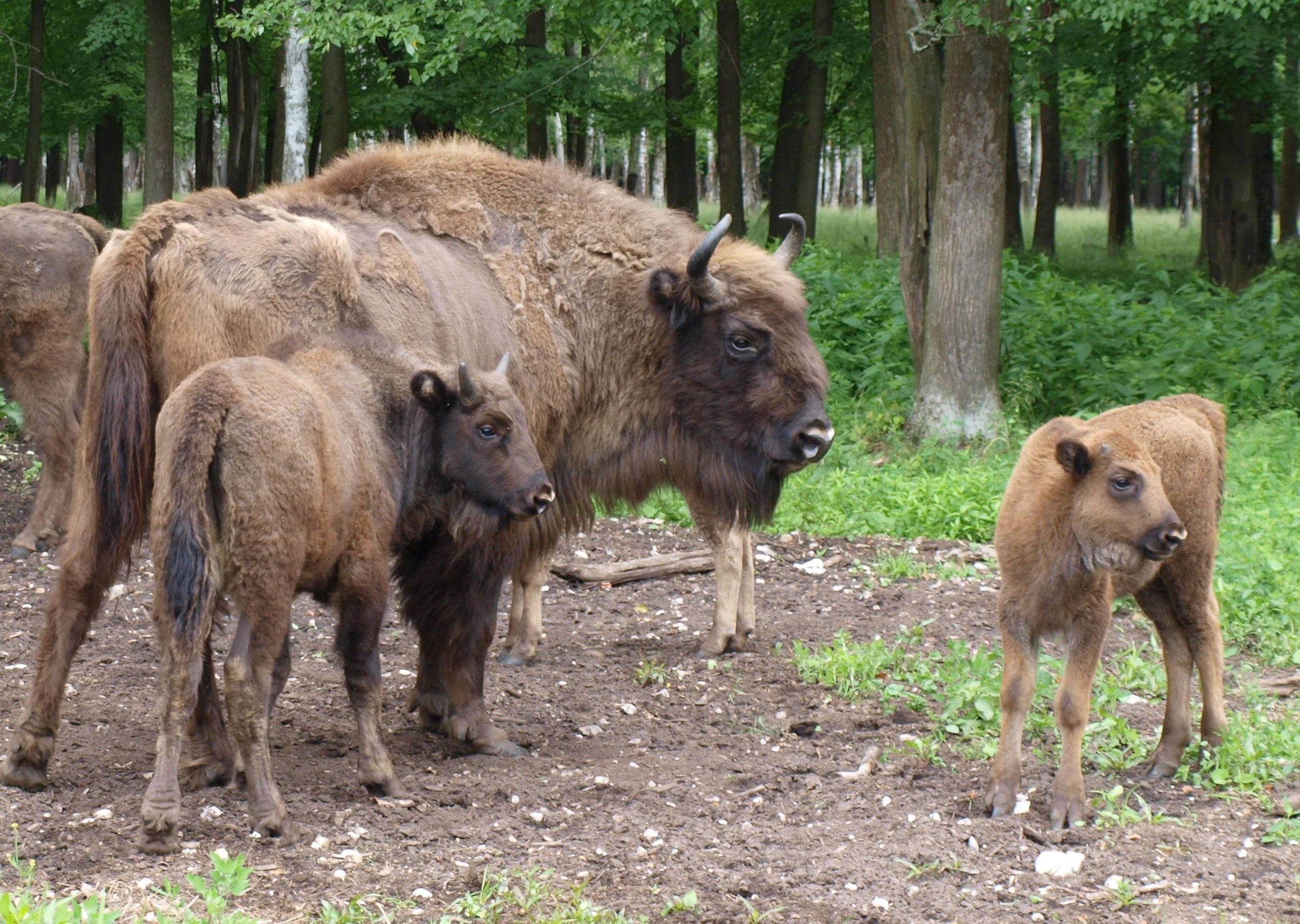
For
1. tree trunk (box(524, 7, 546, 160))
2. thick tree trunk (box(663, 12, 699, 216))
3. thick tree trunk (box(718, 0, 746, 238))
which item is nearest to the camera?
thick tree trunk (box(718, 0, 746, 238))

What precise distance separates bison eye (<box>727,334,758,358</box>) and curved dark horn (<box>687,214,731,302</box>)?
218 mm

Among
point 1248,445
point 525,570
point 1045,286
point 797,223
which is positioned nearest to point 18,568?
point 525,570

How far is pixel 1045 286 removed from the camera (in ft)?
46.0

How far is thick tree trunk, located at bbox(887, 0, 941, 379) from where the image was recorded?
11.3 meters

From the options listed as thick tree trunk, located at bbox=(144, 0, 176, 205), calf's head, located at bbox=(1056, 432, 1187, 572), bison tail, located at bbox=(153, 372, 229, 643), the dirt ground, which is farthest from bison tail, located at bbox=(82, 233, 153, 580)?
thick tree trunk, located at bbox=(144, 0, 176, 205)

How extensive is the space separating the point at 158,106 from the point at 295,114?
5.18 meters

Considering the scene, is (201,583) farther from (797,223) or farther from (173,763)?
(797,223)

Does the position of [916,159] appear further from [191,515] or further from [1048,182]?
[1048,182]

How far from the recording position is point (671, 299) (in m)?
→ 6.12

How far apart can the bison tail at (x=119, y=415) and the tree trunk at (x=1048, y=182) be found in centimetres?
1993

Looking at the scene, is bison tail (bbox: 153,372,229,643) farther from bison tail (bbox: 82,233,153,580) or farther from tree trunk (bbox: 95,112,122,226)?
tree trunk (bbox: 95,112,122,226)

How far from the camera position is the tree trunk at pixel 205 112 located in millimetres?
24609

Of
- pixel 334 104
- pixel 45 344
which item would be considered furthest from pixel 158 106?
pixel 45 344

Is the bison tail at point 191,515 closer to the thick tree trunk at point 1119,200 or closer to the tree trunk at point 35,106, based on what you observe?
the tree trunk at point 35,106
